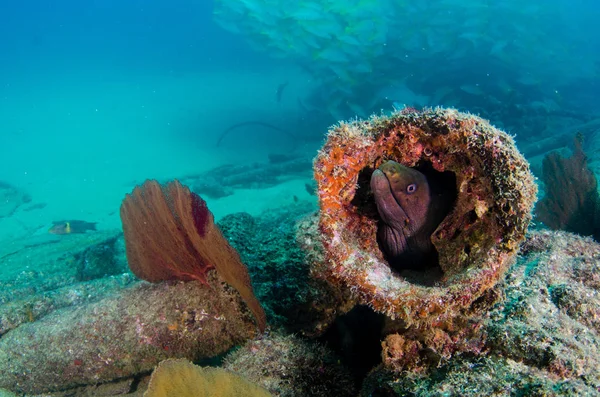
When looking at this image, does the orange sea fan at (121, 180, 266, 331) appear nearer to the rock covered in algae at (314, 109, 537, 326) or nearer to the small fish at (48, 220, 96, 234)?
the rock covered in algae at (314, 109, 537, 326)

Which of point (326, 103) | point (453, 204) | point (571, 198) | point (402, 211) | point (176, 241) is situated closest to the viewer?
point (453, 204)

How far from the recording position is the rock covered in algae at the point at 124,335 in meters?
3.34

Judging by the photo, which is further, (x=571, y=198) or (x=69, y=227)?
(x=69, y=227)

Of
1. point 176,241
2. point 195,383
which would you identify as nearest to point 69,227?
point 176,241

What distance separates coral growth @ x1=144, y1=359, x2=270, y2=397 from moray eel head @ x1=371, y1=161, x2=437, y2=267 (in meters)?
1.68

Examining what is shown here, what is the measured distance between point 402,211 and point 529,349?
1.33m

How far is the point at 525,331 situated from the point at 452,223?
965 mm

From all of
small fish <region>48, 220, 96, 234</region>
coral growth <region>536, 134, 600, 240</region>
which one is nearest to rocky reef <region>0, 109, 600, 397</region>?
coral growth <region>536, 134, 600, 240</region>

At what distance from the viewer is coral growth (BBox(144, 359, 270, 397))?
5.95ft

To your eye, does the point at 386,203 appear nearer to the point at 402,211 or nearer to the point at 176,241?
the point at 402,211

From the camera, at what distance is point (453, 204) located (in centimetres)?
273

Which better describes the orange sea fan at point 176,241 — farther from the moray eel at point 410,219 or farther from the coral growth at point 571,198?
the coral growth at point 571,198

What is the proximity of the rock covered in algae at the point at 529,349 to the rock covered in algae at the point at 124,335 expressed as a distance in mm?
1723

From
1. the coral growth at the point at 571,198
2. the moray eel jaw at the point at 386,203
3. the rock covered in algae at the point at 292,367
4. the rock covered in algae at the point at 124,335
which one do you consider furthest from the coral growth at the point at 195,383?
the coral growth at the point at 571,198
